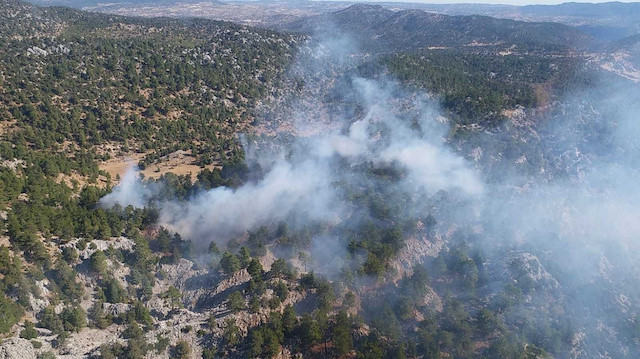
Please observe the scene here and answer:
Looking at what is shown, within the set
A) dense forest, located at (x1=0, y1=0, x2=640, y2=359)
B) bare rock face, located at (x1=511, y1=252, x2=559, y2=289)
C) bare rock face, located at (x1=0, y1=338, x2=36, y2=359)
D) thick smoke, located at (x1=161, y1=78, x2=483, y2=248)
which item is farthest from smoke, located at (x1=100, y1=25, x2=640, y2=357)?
bare rock face, located at (x1=0, y1=338, x2=36, y2=359)

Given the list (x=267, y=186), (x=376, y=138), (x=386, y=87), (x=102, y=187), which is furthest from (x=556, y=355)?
(x=386, y=87)

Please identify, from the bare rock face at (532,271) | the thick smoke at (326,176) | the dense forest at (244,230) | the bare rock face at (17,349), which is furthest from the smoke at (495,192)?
the bare rock face at (17,349)

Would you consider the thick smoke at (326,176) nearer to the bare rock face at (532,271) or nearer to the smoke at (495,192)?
the smoke at (495,192)

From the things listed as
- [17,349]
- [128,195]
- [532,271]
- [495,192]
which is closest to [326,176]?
[495,192]

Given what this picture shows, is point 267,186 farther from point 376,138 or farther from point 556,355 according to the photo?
point 556,355

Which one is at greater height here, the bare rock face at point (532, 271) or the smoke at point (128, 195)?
the smoke at point (128, 195)

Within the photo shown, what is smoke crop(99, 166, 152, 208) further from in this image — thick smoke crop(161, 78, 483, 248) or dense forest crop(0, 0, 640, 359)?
thick smoke crop(161, 78, 483, 248)

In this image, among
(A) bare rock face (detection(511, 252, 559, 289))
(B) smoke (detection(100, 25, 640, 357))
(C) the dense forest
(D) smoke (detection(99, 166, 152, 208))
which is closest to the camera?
(C) the dense forest

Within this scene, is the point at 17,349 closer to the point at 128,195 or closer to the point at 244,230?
the point at 244,230
